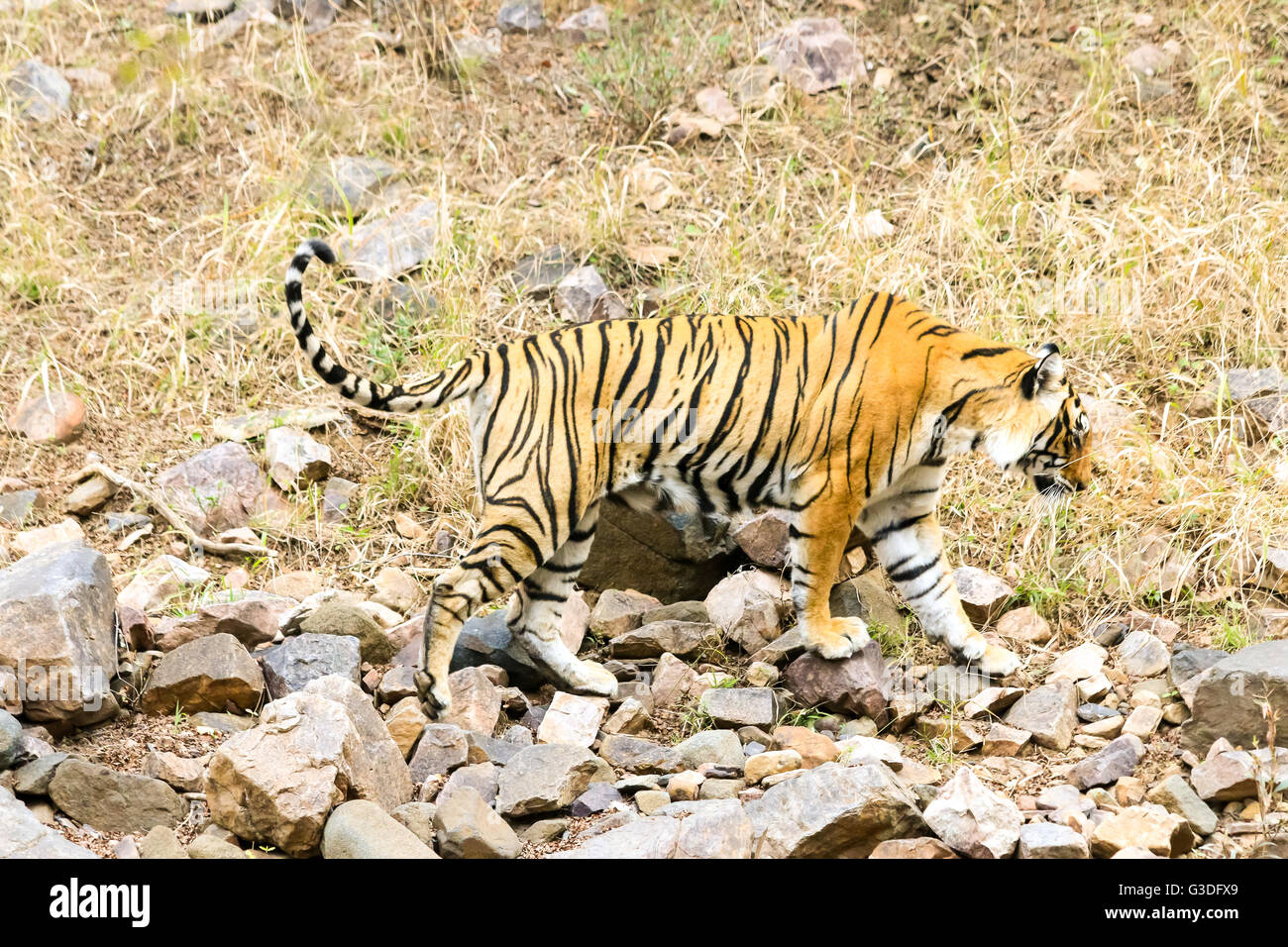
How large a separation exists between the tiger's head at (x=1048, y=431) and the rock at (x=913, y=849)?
189 cm

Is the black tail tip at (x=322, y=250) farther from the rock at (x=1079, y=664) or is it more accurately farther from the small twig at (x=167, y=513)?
the rock at (x=1079, y=664)

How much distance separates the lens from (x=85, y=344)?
715 centimetres

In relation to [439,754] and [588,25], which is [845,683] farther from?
[588,25]

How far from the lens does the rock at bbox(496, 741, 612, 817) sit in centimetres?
401

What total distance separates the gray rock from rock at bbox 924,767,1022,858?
75 cm

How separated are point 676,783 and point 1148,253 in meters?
4.22

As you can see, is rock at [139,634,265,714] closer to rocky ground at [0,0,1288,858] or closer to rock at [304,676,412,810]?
rocky ground at [0,0,1288,858]

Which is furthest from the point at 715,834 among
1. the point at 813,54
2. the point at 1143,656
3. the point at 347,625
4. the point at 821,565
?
the point at 813,54

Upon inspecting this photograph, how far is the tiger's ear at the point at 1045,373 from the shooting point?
501 cm

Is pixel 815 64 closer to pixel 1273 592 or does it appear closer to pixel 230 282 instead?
pixel 230 282

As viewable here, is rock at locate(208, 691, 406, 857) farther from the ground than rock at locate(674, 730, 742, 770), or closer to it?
farther from the ground

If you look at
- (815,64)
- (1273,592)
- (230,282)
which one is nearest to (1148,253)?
(1273,592)

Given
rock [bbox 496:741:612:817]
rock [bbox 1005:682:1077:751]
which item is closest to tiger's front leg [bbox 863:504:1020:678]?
rock [bbox 1005:682:1077:751]

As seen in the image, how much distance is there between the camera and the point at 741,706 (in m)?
4.79
